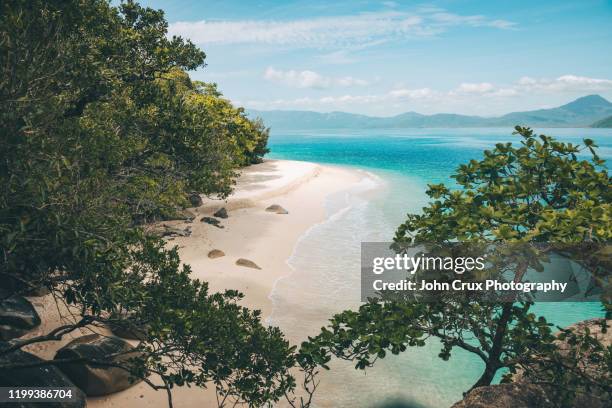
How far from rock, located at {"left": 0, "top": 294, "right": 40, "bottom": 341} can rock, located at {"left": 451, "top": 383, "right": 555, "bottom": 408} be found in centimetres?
1290

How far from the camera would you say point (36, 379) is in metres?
10.0

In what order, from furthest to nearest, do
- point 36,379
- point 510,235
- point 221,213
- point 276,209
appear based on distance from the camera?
point 276,209, point 221,213, point 36,379, point 510,235

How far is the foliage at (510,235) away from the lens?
7164mm

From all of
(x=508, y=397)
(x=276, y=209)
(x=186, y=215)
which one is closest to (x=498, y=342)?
(x=508, y=397)

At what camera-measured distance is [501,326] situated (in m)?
9.08

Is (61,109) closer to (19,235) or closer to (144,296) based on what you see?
(19,235)

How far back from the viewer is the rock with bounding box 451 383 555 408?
353 inches

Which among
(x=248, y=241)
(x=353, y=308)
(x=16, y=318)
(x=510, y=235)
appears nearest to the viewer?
(x=510, y=235)

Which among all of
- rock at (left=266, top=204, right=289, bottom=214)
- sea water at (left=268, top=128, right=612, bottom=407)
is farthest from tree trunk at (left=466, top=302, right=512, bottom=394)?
rock at (left=266, top=204, right=289, bottom=214)

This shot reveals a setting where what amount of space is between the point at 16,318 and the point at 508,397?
14.1 metres

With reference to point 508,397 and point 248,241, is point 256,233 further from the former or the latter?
point 508,397

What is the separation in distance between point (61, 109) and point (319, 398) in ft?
35.8

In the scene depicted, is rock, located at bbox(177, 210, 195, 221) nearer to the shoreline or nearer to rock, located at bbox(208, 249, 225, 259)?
the shoreline

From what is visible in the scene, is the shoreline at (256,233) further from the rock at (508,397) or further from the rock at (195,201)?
the rock at (508,397)
